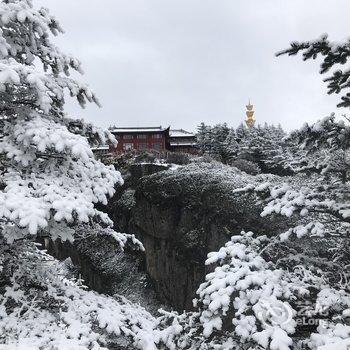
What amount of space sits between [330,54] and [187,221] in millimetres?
13291

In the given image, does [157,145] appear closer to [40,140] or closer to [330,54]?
[40,140]

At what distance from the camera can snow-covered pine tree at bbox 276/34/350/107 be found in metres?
3.98

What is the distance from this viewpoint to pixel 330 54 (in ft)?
13.2

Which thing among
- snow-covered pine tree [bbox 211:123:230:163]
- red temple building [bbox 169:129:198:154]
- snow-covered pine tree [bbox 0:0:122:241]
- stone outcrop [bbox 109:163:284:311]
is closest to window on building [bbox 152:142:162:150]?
red temple building [bbox 169:129:198:154]

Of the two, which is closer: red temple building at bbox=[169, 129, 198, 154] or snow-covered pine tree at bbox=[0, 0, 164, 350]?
snow-covered pine tree at bbox=[0, 0, 164, 350]

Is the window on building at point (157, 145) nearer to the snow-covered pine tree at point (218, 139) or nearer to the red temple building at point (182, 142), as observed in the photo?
the red temple building at point (182, 142)

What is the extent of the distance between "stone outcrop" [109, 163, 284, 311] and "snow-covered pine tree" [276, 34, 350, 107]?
30.3 ft

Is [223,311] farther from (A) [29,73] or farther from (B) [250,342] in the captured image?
(A) [29,73]

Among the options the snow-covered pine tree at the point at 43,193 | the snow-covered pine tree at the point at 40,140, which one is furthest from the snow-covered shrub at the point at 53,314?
the snow-covered pine tree at the point at 40,140

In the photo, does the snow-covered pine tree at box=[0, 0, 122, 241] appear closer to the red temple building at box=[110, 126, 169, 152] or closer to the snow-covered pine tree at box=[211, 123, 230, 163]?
the snow-covered pine tree at box=[211, 123, 230, 163]

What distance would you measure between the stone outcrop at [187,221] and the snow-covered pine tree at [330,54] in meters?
9.22

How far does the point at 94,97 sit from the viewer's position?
6.18 metres

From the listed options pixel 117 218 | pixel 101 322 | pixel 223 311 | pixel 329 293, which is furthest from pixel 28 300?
pixel 117 218

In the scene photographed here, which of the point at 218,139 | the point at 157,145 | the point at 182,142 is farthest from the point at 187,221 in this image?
the point at 182,142
